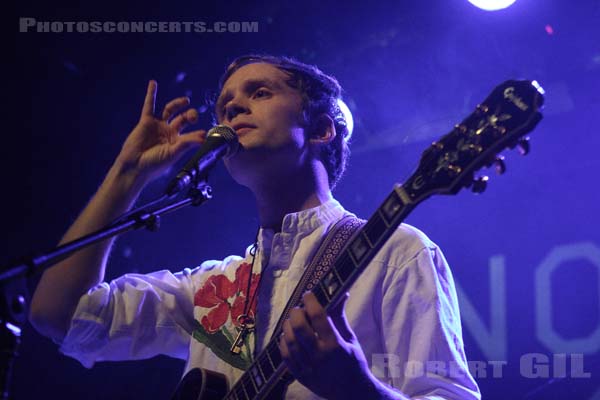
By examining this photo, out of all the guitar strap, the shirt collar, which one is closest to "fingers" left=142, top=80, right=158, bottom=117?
the shirt collar

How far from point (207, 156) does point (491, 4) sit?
2150 mm

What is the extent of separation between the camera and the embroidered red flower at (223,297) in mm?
2213

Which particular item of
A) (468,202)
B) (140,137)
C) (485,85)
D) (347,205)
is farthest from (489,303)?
(140,137)

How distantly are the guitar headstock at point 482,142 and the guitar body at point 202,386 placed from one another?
822 millimetres

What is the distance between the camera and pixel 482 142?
58.4 inches

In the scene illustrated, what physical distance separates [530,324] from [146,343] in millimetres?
1834

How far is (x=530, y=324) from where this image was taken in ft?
10.5

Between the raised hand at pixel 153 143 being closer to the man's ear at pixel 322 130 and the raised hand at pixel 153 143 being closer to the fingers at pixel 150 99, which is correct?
the fingers at pixel 150 99

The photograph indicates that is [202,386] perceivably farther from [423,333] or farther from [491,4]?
[491,4]

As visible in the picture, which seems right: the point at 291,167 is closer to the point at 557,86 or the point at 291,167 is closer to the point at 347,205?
the point at 347,205

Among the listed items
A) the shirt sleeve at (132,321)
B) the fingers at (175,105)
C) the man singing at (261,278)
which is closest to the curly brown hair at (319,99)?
the man singing at (261,278)

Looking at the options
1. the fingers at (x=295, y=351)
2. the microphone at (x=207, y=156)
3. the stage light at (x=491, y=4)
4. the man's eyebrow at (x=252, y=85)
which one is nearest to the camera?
the fingers at (x=295, y=351)

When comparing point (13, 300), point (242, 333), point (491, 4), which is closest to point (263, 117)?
point (242, 333)

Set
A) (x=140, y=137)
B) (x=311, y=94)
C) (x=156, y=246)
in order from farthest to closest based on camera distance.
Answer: (x=156, y=246) → (x=311, y=94) → (x=140, y=137)
